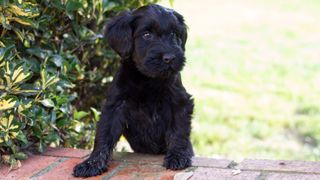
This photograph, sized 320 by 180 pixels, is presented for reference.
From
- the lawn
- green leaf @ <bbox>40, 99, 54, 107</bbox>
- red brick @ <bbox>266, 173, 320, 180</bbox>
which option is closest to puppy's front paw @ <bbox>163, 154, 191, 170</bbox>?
red brick @ <bbox>266, 173, 320, 180</bbox>

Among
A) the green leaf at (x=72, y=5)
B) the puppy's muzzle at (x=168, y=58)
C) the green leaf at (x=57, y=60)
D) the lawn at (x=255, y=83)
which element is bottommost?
the lawn at (x=255, y=83)

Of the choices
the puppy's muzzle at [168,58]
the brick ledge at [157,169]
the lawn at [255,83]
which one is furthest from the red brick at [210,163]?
the lawn at [255,83]

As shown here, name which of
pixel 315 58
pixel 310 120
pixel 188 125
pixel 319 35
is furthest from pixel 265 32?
pixel 188 125

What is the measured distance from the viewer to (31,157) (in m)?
3.57

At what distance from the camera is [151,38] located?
3373 mm

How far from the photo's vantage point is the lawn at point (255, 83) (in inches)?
237

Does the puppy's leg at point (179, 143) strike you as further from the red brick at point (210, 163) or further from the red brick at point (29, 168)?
the red brick at point (29, 168)

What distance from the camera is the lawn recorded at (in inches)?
237

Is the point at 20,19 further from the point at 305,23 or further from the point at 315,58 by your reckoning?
the point at 305,23

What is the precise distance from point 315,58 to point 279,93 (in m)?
2.12

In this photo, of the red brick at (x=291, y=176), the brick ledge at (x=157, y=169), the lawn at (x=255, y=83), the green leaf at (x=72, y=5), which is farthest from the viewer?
the lawn at (x=255, y=83)

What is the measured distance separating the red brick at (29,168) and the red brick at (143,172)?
45 cm

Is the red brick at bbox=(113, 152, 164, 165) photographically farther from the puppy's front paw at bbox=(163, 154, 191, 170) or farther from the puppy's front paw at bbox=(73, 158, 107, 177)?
the puppy's front paw at bbox=(73, 158, 107, 177)

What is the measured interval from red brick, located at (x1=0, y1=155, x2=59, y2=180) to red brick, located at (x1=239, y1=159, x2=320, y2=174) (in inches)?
43.6
